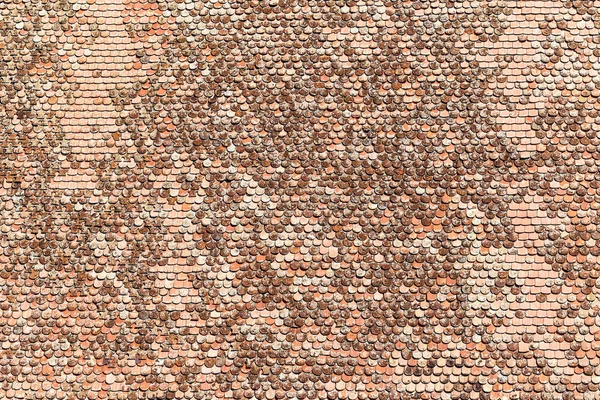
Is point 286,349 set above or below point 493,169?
below

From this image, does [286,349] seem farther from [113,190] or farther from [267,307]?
[113,190]

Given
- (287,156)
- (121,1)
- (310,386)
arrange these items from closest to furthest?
(310,386) → (287,156) → (121,1)

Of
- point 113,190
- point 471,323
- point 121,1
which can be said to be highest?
point 121,1

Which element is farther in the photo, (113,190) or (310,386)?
(113,190)

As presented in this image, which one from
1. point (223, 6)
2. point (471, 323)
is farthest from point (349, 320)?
point (223, 6)

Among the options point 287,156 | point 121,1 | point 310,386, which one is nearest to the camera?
point 310,386

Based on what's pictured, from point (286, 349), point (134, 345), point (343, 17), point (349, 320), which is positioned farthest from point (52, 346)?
point (343, 17)
